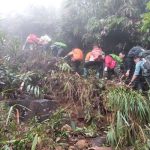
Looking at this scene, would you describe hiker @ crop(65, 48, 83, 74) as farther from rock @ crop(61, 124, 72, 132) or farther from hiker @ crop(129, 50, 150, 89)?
rock @ crop(61, 124, 72, 132)

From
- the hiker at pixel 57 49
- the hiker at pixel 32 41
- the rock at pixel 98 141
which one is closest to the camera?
the rock at pixel 98 141

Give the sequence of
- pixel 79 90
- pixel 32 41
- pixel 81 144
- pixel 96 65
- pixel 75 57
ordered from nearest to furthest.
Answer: pixel 81 144 < pixel 79 90 < pixel 96 65 < pixel 75 57 < pixel 32 41

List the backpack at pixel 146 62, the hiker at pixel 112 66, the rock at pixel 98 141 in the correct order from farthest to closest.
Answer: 1. the hiker at pixel 112 66
2. the backpack at pixel 146 62
3. the rock at pixel 98 141

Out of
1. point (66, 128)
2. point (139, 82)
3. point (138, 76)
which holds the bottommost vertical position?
point (66, 128)

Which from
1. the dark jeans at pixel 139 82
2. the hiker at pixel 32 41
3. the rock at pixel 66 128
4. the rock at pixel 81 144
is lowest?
the rock at pixel 81 144

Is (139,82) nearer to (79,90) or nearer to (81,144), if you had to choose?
(79,90)

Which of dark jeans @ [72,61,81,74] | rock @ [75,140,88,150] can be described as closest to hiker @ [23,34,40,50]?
dark jeans @ [72,61,81,74]

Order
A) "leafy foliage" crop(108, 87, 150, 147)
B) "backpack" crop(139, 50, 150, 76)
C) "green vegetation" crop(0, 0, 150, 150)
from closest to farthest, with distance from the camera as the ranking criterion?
"green vegetation" crop(0, 0, 150, 150), "leafy foliage" crop(108, 87, 150, 147), "backpack" crop(139, 50, 150, 76)

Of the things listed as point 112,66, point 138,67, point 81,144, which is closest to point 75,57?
point 112,66

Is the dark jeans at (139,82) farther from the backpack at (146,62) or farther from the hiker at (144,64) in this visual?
the backpack at (146,62)

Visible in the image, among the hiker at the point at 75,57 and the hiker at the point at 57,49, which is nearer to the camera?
the hiker at the point at 75,57

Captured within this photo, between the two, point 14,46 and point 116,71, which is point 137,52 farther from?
point 14,46

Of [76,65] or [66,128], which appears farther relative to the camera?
[76,65]

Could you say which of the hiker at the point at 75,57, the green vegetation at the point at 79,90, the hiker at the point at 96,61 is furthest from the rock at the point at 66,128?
the hiker at the point at 75,57
